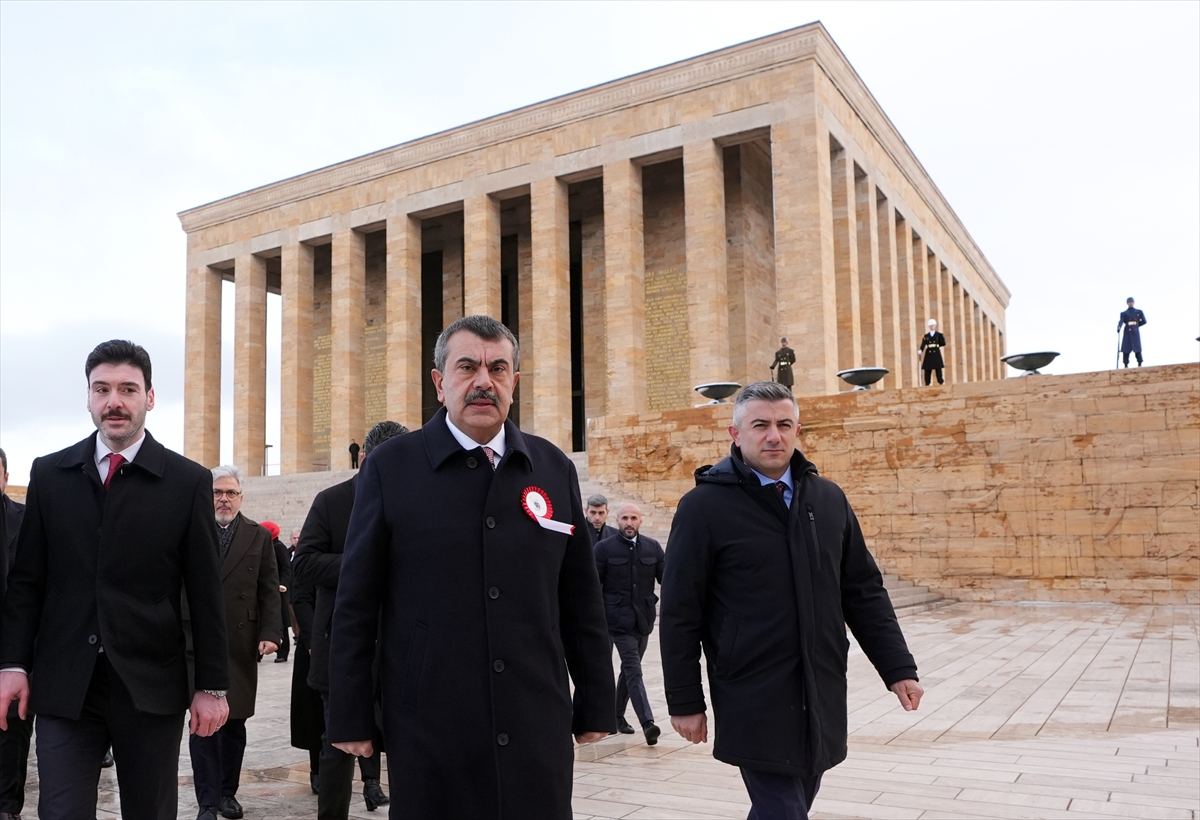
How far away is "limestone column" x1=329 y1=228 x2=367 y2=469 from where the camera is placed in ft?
98.8

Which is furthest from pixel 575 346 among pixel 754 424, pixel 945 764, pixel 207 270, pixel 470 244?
pixel 754 424

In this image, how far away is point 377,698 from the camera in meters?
2.63

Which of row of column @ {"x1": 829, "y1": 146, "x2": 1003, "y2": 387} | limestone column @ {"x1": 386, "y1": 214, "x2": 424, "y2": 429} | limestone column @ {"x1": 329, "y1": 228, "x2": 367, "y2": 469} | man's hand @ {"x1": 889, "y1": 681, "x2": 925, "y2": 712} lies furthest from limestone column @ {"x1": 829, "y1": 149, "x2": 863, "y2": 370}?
man's hand @ {"x1": 889, "y1": 681, "x2": 925, "y2": 712}

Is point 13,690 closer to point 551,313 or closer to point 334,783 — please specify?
point 334,783

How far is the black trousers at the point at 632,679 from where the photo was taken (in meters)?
6.39

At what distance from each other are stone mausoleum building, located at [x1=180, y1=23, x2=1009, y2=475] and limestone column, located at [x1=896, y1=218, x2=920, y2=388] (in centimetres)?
8

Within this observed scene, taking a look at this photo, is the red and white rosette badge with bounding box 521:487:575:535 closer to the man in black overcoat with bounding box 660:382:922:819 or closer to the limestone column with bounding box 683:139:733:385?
the man in black overcoat with bounding box 660:382:922:819

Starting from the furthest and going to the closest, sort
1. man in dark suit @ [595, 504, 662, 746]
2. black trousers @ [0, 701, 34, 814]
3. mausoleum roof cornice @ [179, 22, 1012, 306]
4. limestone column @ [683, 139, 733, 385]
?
mausoleum roof cornice @ [179, 22, 1012, 306] < limestone column @ [683, 139, 733, 385] < man in dark suit @ [595, 504, 662, 746] < black trousers @ [0, 701, 34, 814]

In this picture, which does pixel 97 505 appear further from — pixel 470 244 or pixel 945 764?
pixel 470 244

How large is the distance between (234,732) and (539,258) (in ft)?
74.6

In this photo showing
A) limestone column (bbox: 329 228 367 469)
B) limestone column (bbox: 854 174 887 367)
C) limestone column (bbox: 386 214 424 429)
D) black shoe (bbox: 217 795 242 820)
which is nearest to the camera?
black shoe (bbox: 217 795 242 820)

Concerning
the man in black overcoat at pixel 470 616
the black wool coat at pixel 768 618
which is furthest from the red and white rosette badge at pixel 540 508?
the black wool coat at pixel 768 618

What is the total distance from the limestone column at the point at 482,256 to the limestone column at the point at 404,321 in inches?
82.5

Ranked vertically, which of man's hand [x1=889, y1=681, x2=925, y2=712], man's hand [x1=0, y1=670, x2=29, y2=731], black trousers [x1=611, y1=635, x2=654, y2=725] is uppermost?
man's hand [x1=0, y1=670, x2=29, y2=731]
